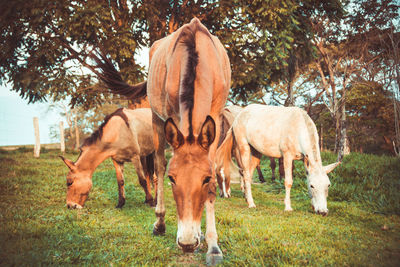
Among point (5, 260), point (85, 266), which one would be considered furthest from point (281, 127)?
point (5, 260)

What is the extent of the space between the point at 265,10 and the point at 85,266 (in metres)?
10.4

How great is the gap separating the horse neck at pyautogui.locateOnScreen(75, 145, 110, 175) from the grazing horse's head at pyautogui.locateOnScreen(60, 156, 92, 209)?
10 centimetres

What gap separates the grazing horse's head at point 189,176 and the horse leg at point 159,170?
151 cm

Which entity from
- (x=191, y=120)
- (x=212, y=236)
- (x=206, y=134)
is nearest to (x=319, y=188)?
(x=212, y=236)

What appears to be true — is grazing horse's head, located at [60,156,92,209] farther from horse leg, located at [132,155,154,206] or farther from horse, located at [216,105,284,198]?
horse, located at [216,105,284,198]

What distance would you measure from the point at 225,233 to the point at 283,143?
3434mm

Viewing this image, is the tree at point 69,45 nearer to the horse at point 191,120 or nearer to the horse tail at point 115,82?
the horse tail at point 115,82

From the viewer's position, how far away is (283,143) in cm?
647

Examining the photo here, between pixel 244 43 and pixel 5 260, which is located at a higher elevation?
pixel 244 43

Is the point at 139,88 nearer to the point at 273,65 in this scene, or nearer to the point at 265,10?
the point at 265,10

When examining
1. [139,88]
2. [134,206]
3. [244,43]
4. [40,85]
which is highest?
[244,43]

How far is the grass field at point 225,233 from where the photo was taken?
9.07 feet

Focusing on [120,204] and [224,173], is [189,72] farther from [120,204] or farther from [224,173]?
[224,173]

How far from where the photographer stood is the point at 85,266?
8.71 ft
